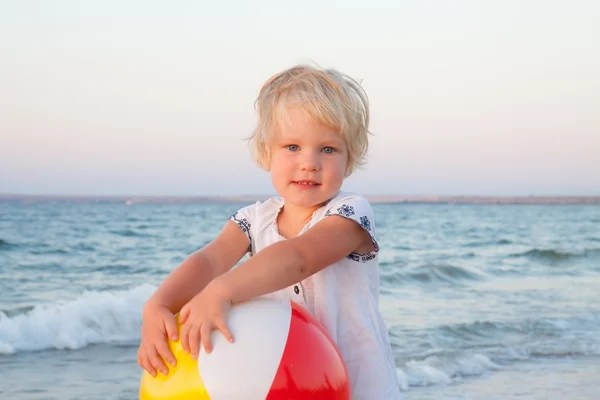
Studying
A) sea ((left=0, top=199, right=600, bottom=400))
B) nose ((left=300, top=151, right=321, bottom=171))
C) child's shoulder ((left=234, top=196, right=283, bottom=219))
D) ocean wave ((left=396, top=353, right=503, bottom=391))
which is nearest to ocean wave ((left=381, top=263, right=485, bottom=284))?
sea ((left=0, top=199, right=600, bottom=400))

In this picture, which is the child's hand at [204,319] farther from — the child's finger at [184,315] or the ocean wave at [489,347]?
the ocean wave at [489,347]

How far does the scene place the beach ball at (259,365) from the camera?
2.16 m

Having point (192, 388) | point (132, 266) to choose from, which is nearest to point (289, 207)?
point (192, 388)

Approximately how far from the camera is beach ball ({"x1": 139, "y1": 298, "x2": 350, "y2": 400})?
2.16 metres

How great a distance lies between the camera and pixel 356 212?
8.54 feet

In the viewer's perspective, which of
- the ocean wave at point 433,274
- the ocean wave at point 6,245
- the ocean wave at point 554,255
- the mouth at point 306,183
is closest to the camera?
the mouth at point 306,183

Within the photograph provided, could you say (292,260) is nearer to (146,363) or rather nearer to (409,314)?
(146,363)

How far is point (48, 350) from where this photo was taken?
24.3 ft

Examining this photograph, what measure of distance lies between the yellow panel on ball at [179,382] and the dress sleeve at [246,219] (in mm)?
646

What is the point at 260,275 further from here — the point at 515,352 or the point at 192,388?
the point at 515,352

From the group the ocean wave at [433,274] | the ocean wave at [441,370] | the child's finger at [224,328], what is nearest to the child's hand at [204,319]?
the child's finger at [224,328]

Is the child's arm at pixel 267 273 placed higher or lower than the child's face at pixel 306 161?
lower

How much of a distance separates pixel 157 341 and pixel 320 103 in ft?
2.88

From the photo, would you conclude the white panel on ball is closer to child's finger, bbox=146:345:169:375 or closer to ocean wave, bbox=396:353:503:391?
child's finger, bbox=146:345:169:375
